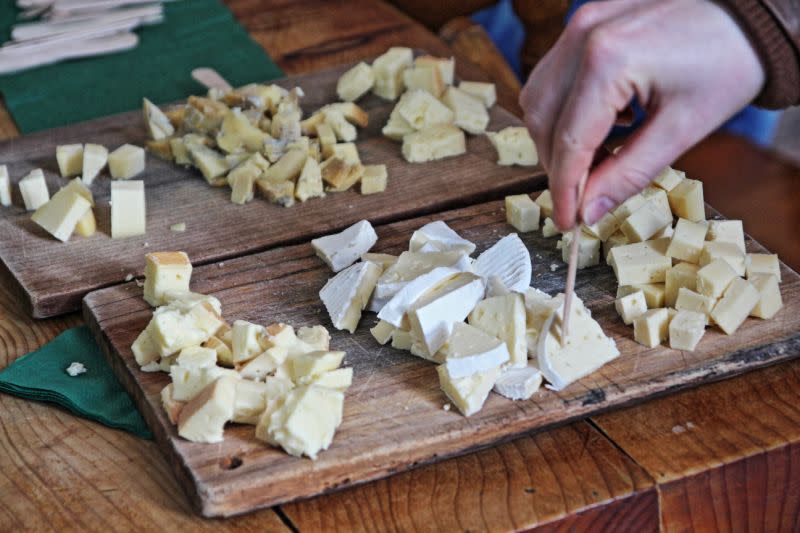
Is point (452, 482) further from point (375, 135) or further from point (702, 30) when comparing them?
point (375, 135)

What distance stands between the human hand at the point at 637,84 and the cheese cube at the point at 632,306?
8.6 inches

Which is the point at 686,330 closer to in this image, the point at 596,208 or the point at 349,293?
the point at 596,208

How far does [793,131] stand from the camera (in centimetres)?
404

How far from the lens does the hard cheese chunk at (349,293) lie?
144cm

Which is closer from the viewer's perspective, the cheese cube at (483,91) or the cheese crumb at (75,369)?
the cheese crumb at (75,369)

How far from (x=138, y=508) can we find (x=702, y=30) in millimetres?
807

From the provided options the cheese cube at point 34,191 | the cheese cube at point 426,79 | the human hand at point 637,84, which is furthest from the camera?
the cheese cube at point 426,79

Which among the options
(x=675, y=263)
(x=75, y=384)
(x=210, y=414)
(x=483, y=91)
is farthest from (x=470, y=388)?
(x=483, y=91)

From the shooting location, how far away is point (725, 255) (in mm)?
1473

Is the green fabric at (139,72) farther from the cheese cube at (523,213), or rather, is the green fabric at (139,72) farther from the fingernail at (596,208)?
the fingernail at (596,208)

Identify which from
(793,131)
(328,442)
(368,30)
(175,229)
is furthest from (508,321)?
(793,131)

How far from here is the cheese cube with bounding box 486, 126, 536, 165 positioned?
1879 mm

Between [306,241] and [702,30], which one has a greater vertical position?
[702,30]

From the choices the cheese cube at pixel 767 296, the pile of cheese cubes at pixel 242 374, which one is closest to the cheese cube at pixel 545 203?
the cheese cube at pixel 767 296
